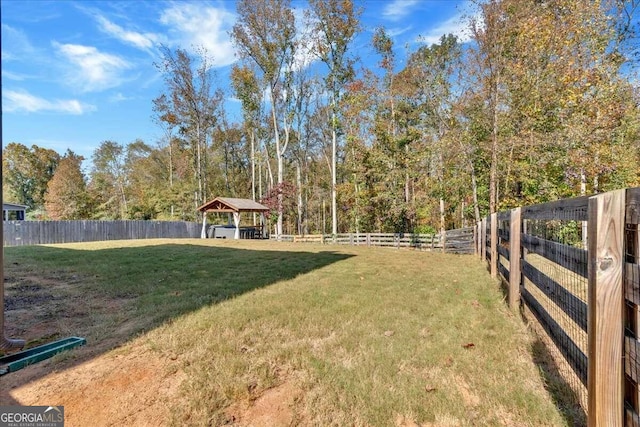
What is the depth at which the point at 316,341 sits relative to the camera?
320 centimetres

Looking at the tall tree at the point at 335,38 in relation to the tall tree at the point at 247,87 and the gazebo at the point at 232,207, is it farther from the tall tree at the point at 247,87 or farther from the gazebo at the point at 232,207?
the gazebo at the point at 232,207

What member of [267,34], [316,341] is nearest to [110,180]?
[267,34]

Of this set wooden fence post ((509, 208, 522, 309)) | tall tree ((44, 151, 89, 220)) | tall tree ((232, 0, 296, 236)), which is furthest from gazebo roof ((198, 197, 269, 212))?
wooden fence post ((509, 208, 522, 309))

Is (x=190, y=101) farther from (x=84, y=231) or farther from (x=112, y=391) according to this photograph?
(x=112, y=391)

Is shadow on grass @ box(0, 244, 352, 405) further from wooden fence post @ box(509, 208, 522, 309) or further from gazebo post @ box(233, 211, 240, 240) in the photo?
gazebo post @ box(233, 211, 240, 240)

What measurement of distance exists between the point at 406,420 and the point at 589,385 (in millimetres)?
988

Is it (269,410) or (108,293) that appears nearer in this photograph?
(269,410)

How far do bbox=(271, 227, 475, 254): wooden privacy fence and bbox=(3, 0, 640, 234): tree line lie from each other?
6.32ft

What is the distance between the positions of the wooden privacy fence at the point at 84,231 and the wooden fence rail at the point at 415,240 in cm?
1145

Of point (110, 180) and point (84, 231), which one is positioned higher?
point (110, 180)

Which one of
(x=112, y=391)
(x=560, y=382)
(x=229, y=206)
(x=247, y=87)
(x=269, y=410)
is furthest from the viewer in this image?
(x=247, y=87)

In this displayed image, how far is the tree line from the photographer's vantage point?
10930 millimetres

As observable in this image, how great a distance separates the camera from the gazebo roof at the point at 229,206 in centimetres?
2319

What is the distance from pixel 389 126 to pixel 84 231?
2105 centimetres
